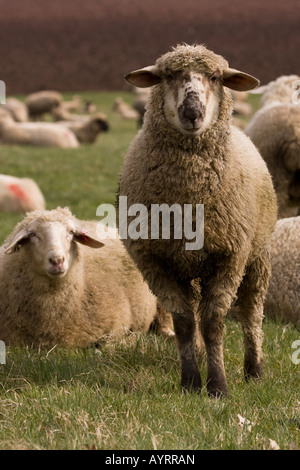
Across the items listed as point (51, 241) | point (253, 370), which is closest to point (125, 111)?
point (51, 241)

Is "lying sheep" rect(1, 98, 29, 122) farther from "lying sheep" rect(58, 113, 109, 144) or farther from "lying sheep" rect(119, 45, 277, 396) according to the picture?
"lying sheep" rect(119, 45, 277, 396)

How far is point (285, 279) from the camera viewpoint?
5.96 meters

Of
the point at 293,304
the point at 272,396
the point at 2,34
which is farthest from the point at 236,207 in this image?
the point at 2,34

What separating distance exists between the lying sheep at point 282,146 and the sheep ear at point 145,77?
379cm

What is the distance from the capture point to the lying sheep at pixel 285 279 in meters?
5.85

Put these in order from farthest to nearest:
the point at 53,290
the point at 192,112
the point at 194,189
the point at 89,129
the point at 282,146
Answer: the point at 89,129
the point at 282,146
the point at 53,290
the point at 194,189
the point at 192,112

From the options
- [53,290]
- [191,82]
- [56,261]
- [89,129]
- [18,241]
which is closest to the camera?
[191,82]

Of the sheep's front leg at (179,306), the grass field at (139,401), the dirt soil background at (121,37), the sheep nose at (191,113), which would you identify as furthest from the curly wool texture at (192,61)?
the dirt soil background at (121,37)

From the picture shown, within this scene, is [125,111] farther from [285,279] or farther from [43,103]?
[285,279]

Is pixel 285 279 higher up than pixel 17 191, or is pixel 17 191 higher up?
pixel 17 191

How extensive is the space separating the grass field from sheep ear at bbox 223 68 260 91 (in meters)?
1.48

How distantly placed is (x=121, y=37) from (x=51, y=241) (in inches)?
1532

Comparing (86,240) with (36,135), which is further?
(36,135)
